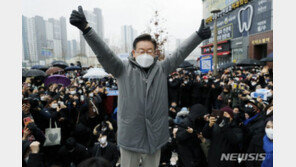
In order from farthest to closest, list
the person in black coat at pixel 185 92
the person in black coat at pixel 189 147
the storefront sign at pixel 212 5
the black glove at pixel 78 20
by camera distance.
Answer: the storefront sign at pixel 212 5
the person in black coat at pixel 185 92
the person in black coat at pixel 189 147
the black glove at pixel 78 20

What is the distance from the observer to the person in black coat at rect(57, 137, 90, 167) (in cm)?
336

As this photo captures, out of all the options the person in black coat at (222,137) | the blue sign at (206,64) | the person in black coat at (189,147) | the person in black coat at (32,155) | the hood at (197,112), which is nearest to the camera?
the person in black coat at (32,155)

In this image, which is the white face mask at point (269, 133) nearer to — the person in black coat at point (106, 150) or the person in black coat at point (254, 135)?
the person in black coat at point (254, 135)

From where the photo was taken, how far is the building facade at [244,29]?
60.0ft

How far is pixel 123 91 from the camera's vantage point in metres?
1.56

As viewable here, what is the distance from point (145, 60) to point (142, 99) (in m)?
0.31

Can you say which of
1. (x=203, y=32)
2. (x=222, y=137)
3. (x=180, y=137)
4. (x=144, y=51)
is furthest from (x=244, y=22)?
(x=144, y=51)

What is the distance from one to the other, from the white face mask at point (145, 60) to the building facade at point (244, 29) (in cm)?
1966

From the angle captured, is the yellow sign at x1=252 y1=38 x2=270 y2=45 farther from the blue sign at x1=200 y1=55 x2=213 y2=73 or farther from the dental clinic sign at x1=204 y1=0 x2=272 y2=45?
the blue sign at x1=200 y1=55 x2=213 y2=73

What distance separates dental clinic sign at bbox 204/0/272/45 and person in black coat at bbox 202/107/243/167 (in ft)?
58.3

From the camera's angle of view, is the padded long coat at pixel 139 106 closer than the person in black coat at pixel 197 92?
Yes

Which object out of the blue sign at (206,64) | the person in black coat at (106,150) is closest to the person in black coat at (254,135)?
the person in black coat at (106,150)

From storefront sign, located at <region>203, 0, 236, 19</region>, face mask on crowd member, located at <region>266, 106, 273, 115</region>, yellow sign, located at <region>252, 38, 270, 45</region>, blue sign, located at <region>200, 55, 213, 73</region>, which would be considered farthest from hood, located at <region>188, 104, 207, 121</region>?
storefront sign, located at <region>203, 0, 236, 19</region>

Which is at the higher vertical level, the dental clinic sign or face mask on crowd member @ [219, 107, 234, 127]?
the dental clinic sign
